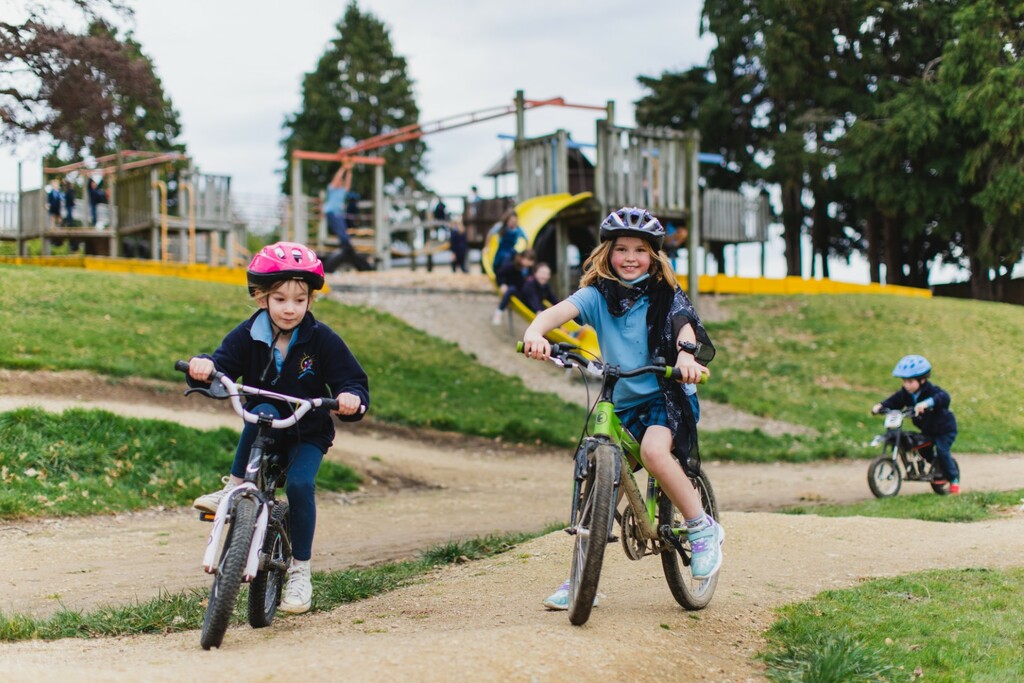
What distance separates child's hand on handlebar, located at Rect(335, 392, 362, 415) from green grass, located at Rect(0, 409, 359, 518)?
559 centimetres

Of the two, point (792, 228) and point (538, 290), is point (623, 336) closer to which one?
point (538, 290)

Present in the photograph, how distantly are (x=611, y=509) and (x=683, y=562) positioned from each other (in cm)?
85

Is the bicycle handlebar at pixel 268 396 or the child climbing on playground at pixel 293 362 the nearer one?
the bicycle handlebar at pixel 268 396

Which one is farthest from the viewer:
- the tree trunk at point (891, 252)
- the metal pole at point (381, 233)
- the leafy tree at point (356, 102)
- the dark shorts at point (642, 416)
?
the leafy tree at point (356, 102)

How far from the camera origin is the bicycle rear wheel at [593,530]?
193 inches

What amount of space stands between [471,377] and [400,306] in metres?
4.31

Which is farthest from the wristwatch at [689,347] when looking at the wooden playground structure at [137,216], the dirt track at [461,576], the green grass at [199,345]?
the wooden playground structure at [137,216]

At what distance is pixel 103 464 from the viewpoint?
11.1 metres

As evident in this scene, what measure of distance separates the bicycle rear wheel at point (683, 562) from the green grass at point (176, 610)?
194 centimetres

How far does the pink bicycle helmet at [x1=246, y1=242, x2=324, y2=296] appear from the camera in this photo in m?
5.39

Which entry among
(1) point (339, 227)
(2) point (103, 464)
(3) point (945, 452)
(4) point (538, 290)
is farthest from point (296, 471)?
(1) point (339, 227)

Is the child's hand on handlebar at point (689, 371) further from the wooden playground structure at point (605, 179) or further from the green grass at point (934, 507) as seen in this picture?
the wooden playground structure at point (605, 179)

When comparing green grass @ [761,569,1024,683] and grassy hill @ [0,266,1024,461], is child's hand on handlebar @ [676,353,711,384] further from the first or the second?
grassy hill @ [0,266,1024,461]

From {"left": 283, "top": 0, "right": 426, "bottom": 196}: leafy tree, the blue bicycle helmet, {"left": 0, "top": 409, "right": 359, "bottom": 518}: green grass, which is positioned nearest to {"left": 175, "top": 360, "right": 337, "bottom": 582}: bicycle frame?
{"left": 0, "top": 409, "right": 359, "bottom": 518}: green grass
